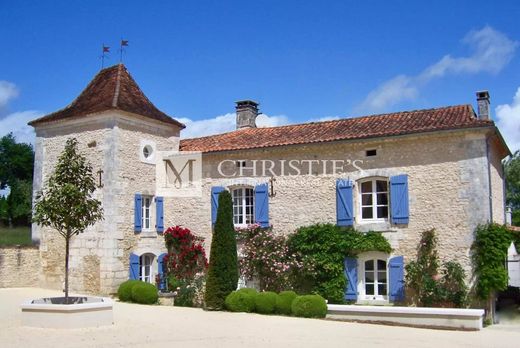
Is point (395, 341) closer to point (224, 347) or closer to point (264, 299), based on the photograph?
point (224, 347)

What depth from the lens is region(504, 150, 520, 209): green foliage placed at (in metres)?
32.1

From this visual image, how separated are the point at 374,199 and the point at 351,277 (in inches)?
81.5

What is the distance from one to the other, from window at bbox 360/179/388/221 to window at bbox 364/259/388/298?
1.14 metres

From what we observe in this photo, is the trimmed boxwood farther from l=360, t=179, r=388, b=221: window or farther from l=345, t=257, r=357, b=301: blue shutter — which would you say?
l=360, t=179, r=388, b=221: window

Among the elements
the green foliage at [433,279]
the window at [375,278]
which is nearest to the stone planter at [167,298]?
the window at [375,278]

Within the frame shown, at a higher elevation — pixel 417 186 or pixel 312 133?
pixel 312 133

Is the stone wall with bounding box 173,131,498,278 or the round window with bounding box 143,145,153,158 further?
the round window with bounding box 143,145,153,158

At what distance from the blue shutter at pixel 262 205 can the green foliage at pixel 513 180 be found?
21.3 m

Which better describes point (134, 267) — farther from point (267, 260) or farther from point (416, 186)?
point (416, 186)

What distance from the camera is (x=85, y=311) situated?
10.1m

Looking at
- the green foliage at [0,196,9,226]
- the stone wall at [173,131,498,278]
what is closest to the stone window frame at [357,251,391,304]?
the stone wall at [173,131,498,278]

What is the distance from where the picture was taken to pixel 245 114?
1998 cm

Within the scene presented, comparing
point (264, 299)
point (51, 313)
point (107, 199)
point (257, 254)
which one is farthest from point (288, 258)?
point (51, 313)

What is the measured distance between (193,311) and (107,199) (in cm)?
443
